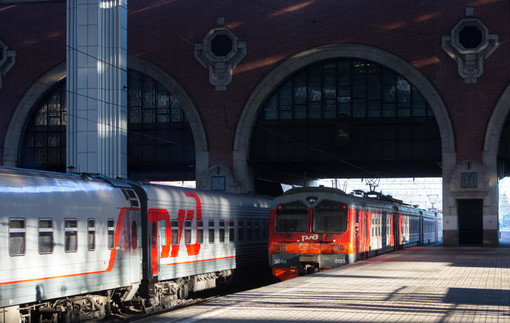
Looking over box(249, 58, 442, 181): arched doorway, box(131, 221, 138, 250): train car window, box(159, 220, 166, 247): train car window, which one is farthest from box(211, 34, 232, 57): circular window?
box(131, 221, 138, 250): train car window

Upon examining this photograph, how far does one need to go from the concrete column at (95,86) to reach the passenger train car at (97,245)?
9.53 metres

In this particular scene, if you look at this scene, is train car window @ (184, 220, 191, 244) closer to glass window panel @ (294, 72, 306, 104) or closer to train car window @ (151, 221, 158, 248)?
train car window @ (151, 221, 158, 248)

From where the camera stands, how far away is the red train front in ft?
82.4

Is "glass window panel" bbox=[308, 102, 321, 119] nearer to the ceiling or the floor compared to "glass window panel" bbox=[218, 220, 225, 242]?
nearer to the ceiling

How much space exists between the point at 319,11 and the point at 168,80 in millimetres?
9540

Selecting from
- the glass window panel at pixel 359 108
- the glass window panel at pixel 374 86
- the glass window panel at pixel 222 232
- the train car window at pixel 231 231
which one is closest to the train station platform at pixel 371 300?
the glass window panel at pixel 222 232

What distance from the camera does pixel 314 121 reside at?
42.7m

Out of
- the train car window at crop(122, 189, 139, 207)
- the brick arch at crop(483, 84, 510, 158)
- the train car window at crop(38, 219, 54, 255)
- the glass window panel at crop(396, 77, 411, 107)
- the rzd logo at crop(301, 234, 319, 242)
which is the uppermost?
the glass window panel at crop(396, 77, 411, 107)

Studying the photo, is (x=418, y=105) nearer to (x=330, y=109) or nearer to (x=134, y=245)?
(x=330, y=109)

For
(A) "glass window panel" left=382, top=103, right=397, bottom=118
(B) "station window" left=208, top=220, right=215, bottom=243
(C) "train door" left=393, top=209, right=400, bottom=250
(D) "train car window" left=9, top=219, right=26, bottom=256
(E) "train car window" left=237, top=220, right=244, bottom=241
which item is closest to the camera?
(D) "train car window" left=9, top=219, right=26, bottom=256

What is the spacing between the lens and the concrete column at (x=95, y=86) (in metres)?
31.9

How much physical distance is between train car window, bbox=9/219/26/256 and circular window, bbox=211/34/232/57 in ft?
98.9

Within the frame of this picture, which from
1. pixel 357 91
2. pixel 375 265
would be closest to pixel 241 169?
pixel 357 91

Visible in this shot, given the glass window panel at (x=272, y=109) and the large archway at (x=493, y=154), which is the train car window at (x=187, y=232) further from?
the large archway at (x=493, y=154)
